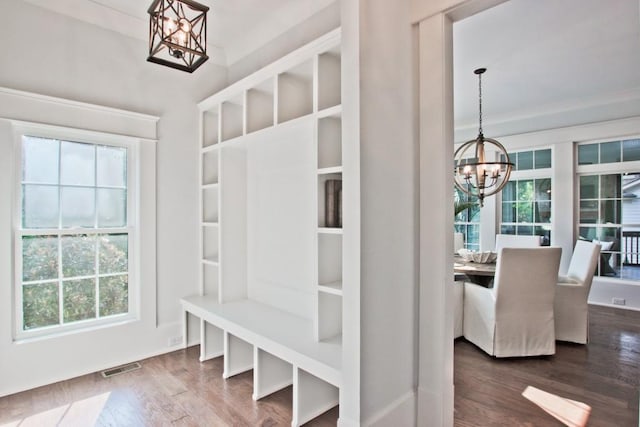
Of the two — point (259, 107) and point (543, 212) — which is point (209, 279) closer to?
point (259, 107)

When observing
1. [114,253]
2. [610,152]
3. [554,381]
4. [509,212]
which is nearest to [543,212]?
[509,212]

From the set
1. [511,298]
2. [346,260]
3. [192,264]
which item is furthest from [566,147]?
[192,264]

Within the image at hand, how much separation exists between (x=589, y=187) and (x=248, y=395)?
5.55m

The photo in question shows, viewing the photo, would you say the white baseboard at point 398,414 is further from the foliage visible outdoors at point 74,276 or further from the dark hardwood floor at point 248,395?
the foliage visible outdoors at point 74,276

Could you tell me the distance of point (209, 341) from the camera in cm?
300

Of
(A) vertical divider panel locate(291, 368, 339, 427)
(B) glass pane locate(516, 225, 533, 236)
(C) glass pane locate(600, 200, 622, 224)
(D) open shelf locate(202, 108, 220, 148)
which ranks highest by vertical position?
(D) open shelf locate(202, 108, 220, 148)

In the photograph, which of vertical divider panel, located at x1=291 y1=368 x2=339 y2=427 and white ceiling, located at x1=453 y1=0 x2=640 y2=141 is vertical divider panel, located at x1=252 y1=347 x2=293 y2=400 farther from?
white ceiling, located at x1=453 y1=0 x2=640 y2=141

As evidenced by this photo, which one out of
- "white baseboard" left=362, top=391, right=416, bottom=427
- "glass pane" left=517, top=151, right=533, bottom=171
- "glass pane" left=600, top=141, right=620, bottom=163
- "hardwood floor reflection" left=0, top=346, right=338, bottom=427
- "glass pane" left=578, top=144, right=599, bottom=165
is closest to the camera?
"white baseboard" left=362, top=391, right=416, bottom=427

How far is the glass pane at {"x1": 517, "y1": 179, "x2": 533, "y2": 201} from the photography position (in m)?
5.55

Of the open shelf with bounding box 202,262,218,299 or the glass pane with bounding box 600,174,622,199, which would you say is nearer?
the open shelf with bounding box 202,262,218,299

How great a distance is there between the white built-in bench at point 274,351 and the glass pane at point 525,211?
479 cm

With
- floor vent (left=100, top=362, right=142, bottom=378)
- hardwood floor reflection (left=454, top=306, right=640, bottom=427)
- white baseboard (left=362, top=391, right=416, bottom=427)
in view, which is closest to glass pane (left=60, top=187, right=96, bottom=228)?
floor vent (left=100, top=362, right=142, bottom=378)

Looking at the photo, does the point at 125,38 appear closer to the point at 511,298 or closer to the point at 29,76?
the point at 29,76

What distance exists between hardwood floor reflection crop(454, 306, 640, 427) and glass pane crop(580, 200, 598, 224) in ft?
6.30
